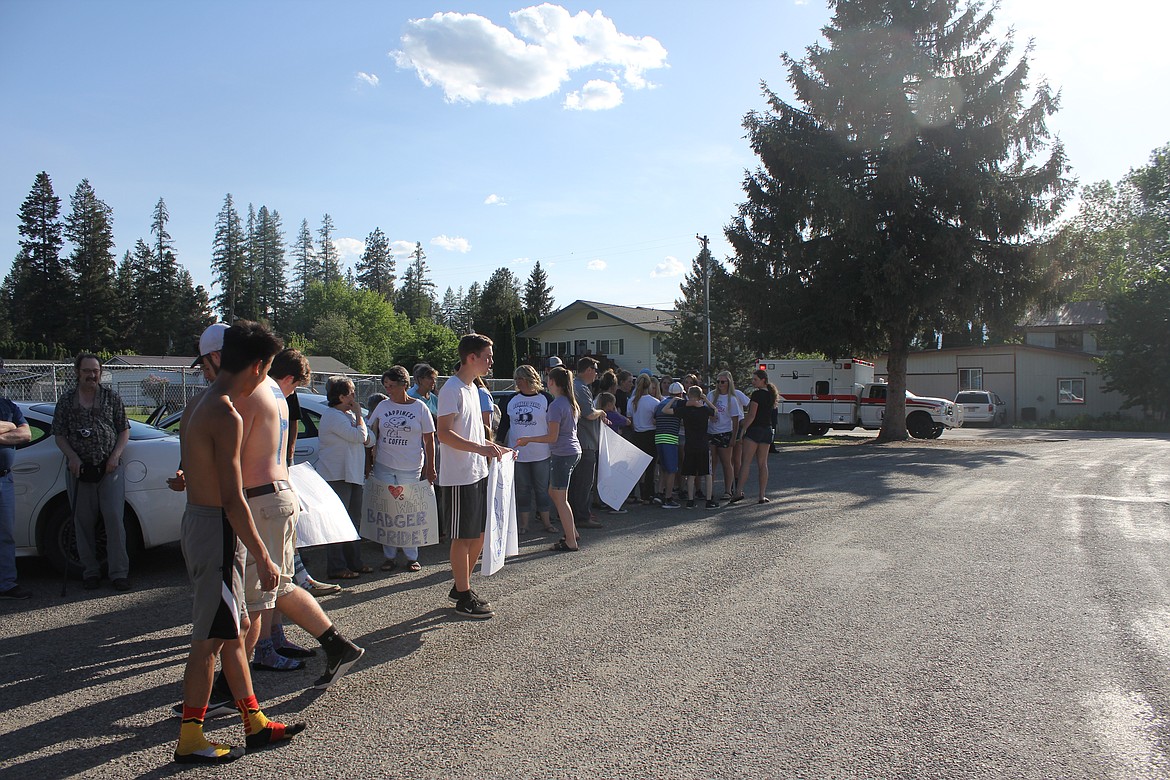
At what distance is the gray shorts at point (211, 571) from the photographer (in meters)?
3.40

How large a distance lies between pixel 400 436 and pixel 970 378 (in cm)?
4422

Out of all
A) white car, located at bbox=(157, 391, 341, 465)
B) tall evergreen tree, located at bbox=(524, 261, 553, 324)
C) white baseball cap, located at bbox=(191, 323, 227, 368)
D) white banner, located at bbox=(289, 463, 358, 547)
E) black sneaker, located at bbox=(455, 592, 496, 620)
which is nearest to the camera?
white baseball cap, located at bbox=(191, 323, 227, 368)

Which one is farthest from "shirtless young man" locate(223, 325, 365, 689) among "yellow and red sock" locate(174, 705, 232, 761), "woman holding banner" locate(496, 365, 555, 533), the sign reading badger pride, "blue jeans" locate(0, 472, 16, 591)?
"woman holding banner" locate(496, 365, 555, 533)

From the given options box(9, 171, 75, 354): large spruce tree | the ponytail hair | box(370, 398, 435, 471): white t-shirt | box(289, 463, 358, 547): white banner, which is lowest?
box(289, 463, 358, 547): white banner

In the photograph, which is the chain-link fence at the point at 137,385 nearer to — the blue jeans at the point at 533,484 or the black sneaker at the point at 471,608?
the blue jeans at the point at 533,484

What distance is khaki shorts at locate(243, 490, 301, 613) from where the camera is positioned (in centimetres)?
381

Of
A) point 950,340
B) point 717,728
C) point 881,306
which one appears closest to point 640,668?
point 717,728

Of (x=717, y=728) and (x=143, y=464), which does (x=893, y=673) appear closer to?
(x=717, y=728)

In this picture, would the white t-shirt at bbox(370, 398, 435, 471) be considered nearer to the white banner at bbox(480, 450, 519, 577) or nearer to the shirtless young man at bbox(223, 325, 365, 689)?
the white banner at bbox(480, 450, 519, 577)

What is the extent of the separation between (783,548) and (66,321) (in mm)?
75356

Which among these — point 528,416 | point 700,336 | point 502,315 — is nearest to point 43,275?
point 502,315

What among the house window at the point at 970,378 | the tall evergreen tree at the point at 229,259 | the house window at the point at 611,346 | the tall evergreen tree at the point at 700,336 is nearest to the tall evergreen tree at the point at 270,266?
the tall evergreen tree at the point at 229,259

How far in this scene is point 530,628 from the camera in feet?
17.6

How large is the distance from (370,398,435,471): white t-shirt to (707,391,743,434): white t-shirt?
226 inches
